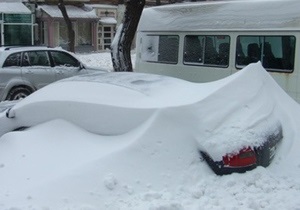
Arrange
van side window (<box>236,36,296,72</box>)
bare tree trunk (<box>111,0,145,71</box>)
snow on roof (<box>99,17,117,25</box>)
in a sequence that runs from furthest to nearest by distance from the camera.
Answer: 1. snow on roof (<box>99,17,117,25</box>)
2. bare tree trunk (<box>111,0,145,71</box>)
3. van side window (<box>236,36,296,72</box>)

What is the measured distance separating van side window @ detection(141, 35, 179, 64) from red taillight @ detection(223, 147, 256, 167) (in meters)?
6.38

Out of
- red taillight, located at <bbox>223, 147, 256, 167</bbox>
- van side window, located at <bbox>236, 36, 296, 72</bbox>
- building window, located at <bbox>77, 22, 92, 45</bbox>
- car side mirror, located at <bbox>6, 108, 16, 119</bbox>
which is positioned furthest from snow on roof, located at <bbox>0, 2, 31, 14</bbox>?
red taillight, located at <bbox>223, 147, 256, 167</bbox>

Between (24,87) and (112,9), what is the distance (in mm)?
28050

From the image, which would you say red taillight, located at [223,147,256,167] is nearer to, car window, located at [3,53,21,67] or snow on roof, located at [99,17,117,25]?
car window, located at [3,53,21,67]

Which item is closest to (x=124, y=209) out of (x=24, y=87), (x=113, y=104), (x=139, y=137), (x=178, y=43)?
(x=139, y=137)

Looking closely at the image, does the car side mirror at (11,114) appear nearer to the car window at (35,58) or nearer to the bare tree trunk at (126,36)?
the car window at (35,58)

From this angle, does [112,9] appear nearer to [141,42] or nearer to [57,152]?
[141,42]

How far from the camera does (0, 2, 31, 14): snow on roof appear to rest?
114ft

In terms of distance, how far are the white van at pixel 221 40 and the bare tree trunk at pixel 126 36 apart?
1.57 meters

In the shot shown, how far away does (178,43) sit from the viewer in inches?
414

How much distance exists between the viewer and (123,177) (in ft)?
13.0

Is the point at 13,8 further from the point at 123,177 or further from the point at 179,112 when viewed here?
the point at 123,177

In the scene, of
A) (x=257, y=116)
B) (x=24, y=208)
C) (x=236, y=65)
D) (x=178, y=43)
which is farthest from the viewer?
(x=178, y=43)

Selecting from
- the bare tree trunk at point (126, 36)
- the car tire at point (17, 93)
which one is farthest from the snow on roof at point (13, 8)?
the car tire at point (17, 93)
